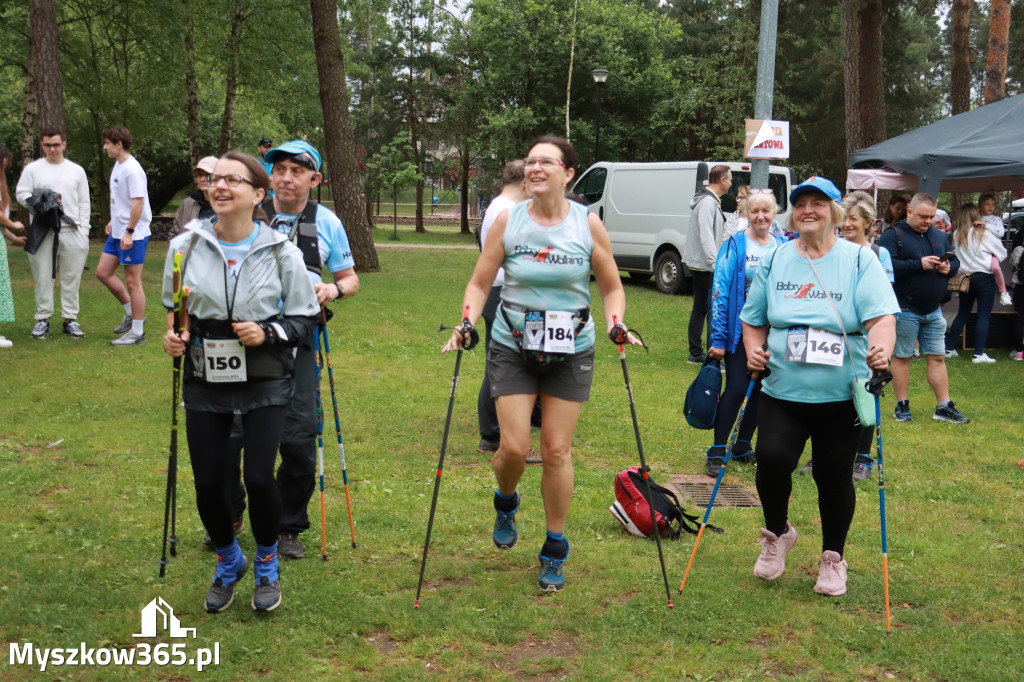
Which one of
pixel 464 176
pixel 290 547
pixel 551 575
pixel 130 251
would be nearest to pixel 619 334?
pixel 551 575

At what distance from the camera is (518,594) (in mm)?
4539

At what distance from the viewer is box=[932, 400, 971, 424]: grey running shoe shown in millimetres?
8625

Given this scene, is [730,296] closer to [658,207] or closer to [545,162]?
[545,162]

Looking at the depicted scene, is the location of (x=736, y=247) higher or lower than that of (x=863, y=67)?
lower

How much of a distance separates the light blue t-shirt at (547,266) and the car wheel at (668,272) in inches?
560

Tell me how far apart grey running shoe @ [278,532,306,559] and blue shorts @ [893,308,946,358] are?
5.52 metres

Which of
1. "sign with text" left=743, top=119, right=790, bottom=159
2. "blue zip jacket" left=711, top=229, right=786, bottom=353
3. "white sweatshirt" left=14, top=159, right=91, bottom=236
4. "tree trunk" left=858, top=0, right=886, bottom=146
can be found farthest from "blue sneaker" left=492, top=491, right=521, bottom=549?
"tree trunk" left=858, top=0, right=886, bottom=146

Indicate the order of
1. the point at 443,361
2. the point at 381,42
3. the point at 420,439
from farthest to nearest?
1. the point at 381,42
2. the point at 443,361
3. the point at 420,439

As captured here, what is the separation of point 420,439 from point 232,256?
144 inches

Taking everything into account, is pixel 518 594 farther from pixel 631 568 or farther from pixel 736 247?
pixel 736 247

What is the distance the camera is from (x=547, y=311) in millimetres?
4398

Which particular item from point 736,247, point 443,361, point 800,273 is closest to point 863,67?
point 443,361

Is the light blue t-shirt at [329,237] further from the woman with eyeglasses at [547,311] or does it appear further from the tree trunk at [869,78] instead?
the tree trunk at [869,78]

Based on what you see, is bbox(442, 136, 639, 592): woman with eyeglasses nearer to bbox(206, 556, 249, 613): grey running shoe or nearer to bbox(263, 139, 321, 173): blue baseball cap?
bbox(263, 139, 321, 173): blue baseball cap
